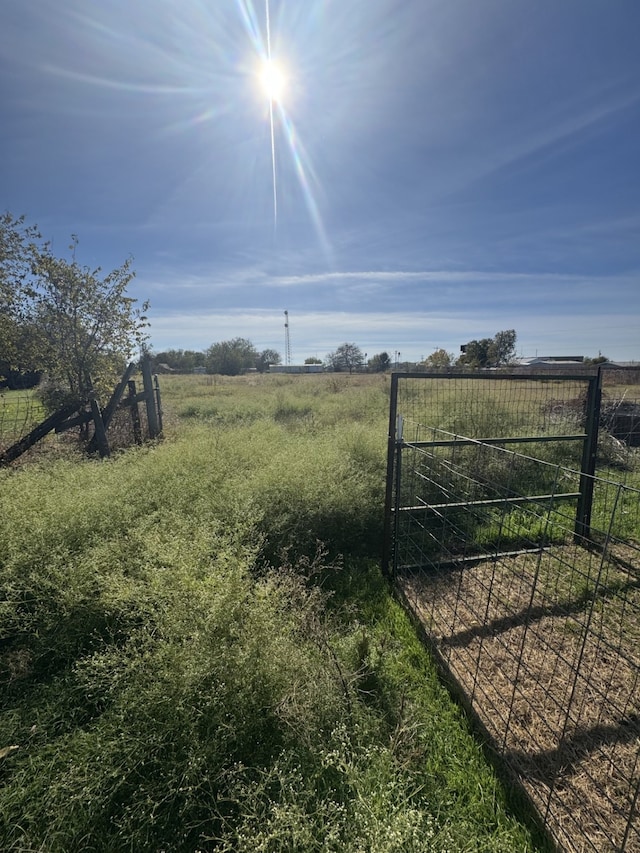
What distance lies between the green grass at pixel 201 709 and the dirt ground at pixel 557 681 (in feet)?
0.76

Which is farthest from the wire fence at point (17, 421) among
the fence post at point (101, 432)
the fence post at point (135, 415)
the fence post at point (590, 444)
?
the fence post at point (590, 444)

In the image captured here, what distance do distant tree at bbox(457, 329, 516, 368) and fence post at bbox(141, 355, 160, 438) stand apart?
99.6ft

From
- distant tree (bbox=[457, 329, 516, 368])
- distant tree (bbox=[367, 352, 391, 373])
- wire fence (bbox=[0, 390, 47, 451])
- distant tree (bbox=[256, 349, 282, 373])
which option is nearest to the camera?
wire fence (bbox=[0, 390, 47, 451])

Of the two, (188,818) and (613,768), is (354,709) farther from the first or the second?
(613,768)

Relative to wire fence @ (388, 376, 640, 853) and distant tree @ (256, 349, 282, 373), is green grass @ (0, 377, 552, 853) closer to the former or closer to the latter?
wire fence @ (388, 376, 640, 853)

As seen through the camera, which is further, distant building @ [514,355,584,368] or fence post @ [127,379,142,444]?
distant building @ [514,355,584,368]

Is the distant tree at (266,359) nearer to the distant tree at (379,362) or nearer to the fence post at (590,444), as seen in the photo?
the distant tree at (379,362)

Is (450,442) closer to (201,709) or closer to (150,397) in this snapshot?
(201,709)

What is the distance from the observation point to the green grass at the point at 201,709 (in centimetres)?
151

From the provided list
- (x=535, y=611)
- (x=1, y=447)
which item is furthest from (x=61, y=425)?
(x=535, y=611)

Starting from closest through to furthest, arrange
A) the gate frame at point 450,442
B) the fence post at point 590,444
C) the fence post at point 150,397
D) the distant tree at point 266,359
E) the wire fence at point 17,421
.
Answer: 1. the gate frame at point 450,442
2. the fence post at point 590,444
3. the wire fence at point 17,421
4. the fence post at point 150,397
5. the distant tree at point 266,359

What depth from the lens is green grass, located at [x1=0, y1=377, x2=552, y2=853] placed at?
4.94ft

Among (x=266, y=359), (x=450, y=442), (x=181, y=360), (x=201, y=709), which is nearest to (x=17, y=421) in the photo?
(x=201, y=709)

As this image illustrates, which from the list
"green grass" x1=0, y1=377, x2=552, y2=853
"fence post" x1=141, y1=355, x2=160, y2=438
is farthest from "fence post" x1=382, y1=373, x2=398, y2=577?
"fence post" x1=141, y1=355, x2=160, y2=438
